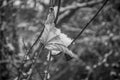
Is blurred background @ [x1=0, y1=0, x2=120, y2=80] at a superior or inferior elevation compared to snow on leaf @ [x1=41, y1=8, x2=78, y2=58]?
inferior

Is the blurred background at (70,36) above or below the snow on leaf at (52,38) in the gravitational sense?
below

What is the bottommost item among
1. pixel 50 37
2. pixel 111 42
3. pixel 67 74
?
pixel 67 74

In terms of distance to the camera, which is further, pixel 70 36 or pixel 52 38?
pixel 70 36

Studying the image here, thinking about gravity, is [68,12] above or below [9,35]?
above

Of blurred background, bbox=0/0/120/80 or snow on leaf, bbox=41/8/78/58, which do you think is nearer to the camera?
snow on leaf, bbox=41/8/78/58

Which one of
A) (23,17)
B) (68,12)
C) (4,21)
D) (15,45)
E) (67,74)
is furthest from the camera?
(67,74)

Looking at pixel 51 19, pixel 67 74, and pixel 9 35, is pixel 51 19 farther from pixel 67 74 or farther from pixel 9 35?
pixel 67 74

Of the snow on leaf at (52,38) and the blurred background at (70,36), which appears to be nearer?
the snow on leaf at (52,38)

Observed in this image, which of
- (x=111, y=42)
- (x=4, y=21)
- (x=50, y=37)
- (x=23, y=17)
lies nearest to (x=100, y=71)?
(x=111, y=42)
